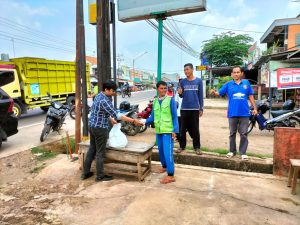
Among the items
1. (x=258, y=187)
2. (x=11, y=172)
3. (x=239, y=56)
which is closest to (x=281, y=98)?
(x=258, y=187)

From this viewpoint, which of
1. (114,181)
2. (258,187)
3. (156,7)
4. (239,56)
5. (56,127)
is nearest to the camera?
(258,187)

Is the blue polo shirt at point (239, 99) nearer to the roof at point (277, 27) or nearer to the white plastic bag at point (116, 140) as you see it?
the white plastic bag at point (116, 140)

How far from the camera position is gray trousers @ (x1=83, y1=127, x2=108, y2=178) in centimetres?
400

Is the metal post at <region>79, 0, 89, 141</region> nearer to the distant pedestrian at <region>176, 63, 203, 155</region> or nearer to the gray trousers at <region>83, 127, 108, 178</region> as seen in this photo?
the gray trousers at <region>83, 127, 108, 178</region>

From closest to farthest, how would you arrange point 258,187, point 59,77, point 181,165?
point 258,187, point 181,165, point 59,77

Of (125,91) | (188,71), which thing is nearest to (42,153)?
(188,71)

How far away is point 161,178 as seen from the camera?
4.14 m

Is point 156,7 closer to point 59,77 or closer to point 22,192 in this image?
point 22,192

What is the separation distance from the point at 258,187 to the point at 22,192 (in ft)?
12.0

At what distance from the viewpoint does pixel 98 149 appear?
4.08 m

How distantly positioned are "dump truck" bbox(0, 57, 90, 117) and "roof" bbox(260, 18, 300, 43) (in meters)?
15.3

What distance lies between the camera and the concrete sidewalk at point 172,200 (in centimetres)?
294

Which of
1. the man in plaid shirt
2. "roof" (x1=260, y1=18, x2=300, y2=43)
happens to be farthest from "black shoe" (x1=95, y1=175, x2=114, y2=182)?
"roof" (x1=260, y1=18, x2=300, y2=43)

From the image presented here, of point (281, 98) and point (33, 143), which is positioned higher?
point (281, 98)
